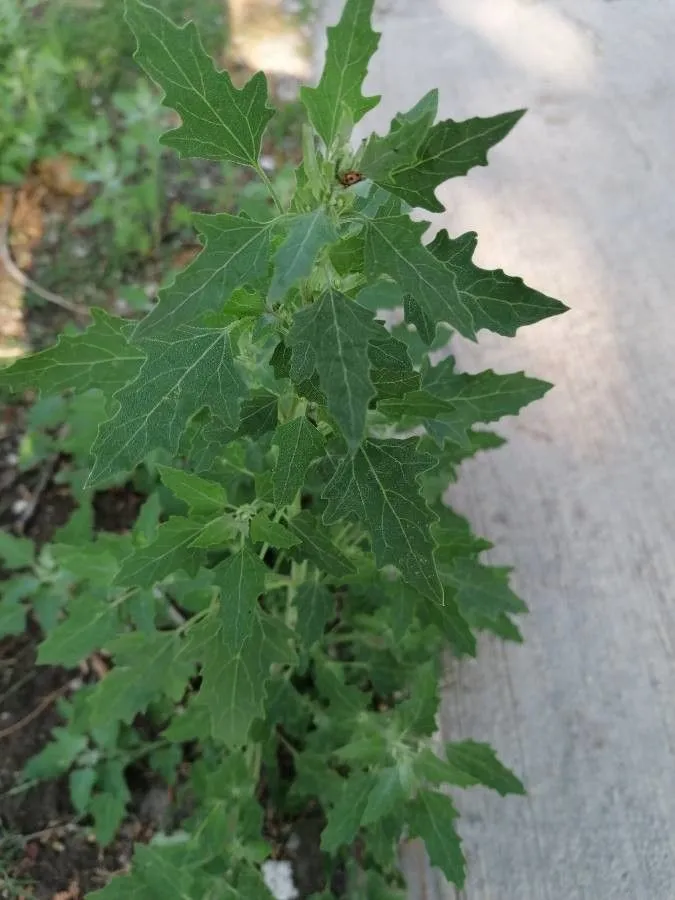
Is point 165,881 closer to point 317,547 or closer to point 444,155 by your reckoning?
point 317,547

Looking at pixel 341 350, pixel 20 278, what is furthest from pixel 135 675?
pixel 20 278

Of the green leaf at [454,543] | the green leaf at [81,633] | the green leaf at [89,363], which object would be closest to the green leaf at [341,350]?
the green leaf at [89,363]

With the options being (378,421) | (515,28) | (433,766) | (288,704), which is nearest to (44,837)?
(288,704)

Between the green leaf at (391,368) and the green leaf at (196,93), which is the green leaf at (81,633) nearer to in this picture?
the green leaf at (391,368)

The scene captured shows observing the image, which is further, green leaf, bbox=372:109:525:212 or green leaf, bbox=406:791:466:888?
green leaf, bbox=406:791:466:888

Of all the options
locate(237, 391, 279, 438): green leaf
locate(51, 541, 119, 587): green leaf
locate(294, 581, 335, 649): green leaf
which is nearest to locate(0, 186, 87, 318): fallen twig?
locate(51, 541, 119, 587): green leaf

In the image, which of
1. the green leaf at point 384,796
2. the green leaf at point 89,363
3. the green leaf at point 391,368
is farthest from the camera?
the green leaf at point 384,796

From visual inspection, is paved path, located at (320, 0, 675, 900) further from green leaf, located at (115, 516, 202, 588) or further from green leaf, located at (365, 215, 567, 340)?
green leaf, located at (365, 215, 567, 340)
